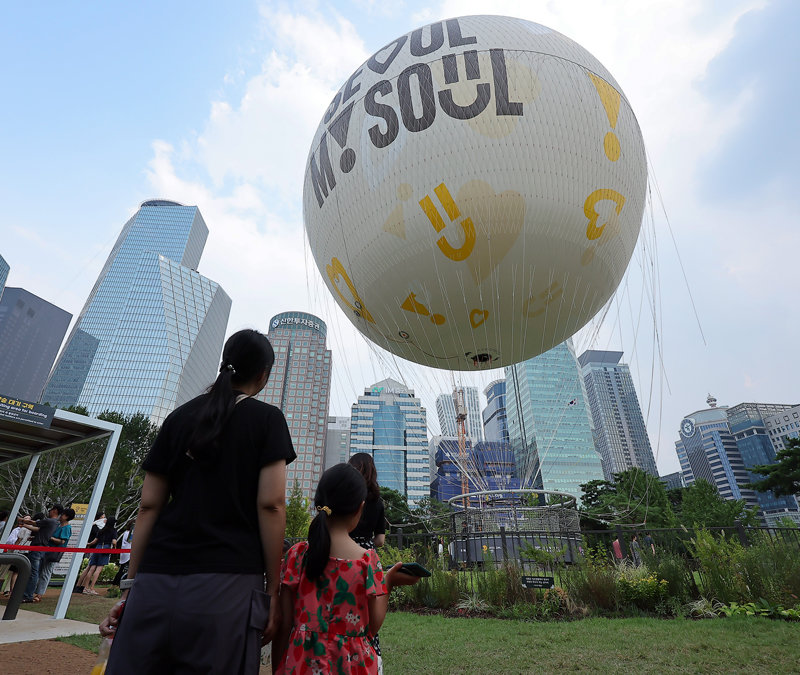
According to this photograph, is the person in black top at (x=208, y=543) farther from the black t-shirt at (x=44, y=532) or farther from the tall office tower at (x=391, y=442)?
the tall office tower at (x=391, y=442)

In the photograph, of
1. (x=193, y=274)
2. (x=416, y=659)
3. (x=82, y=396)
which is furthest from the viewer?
(x=193, y=274)

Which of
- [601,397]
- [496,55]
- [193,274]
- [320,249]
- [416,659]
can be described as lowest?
[416,659]

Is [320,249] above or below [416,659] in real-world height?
above

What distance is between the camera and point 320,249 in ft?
26.5

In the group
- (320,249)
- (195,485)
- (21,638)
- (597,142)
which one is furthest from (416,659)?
(597,142)

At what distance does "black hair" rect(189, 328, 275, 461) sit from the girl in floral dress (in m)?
0.55

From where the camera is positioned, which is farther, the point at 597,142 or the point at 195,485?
the point at 597,142

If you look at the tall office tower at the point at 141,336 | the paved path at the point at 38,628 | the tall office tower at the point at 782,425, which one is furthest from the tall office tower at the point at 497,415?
the paved path at the point at 38,628

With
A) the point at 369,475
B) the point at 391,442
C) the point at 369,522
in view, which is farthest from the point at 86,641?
the point at 391,442

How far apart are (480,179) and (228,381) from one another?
5139 millimetres

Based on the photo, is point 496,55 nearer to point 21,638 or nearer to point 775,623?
point 775,623

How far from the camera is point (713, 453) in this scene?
5453 inches

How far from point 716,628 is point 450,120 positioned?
25.0 feet

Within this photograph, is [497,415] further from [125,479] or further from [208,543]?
[208,543]
